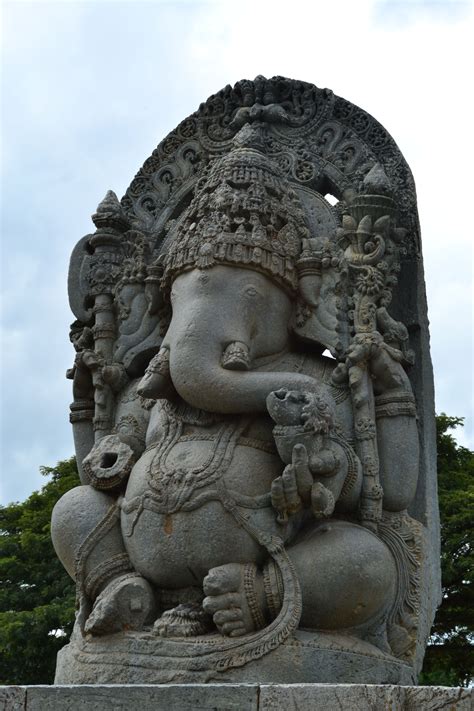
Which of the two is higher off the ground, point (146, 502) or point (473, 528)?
point (473, 528)

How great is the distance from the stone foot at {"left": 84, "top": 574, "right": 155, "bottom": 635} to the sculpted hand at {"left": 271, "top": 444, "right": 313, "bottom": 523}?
32.0 inches

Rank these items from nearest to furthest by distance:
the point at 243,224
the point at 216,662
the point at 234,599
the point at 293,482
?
the point at 216,662, the point at 234,599, the point at 293,482, the point at 243,224

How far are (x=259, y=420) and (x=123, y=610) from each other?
46.0 inches

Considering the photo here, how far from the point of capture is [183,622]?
5137 mm

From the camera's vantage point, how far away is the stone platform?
4.36m

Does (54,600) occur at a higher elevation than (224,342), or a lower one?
higher

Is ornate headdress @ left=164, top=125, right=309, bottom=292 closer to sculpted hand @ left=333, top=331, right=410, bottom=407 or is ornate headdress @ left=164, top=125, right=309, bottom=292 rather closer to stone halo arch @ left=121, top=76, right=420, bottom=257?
stone halo arch @ left=121, top=76, right=420, bottom=257

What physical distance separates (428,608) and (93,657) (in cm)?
188

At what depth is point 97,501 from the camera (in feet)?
18.9

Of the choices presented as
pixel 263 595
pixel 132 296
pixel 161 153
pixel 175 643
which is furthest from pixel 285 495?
pixel 161 153

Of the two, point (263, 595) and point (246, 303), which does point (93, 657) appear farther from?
point (246, 303)

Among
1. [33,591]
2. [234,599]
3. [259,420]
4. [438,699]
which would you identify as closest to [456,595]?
[33,591]

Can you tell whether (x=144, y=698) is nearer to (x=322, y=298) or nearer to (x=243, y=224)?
(x=322, y=298)

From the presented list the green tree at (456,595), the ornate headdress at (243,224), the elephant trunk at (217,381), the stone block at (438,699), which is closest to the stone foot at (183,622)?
the elephant trunk at (217,381)
